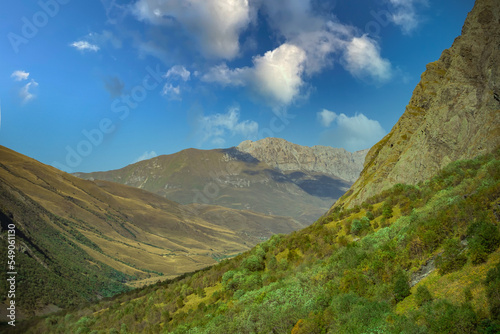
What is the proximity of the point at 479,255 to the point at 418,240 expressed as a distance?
4242 millimetres

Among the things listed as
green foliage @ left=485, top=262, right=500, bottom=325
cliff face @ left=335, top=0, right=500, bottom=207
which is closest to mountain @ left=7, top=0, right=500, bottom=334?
green foliage @ left=485, top=262, right=500, bottom=325

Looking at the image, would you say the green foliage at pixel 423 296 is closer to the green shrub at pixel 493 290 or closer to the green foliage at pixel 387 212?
the green shrub at pixel 493 290

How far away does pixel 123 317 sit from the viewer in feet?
125

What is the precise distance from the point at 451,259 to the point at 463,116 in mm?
30129

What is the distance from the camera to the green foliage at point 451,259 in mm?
12938

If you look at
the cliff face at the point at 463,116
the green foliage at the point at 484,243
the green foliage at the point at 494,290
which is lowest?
the green foliage at the point at 494,290

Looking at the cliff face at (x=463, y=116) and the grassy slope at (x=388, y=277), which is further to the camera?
the cliff face at (x=463, y=116)

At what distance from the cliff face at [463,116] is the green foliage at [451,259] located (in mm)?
20757

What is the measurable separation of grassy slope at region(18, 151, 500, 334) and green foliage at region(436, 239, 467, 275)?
0.04m

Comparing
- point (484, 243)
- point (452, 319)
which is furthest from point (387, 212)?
point (452, 319)

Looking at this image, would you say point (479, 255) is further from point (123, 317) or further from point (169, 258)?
point (169, 258)

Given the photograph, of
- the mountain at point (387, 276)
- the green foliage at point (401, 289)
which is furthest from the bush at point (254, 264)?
the green foliage at point (401, 289)

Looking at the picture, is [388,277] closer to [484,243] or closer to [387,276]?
[387,276]

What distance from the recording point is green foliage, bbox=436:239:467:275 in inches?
509
